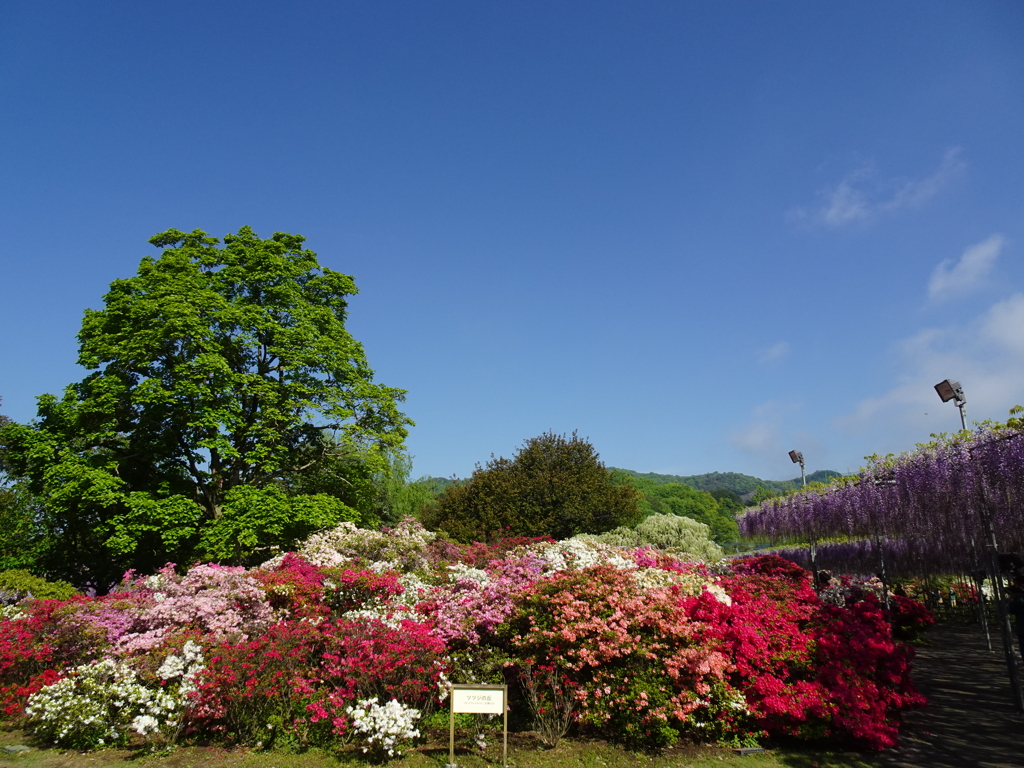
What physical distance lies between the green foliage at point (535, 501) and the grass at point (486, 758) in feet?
38.0

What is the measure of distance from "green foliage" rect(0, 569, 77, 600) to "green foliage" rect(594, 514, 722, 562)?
550 inches

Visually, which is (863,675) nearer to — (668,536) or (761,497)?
(668,536)

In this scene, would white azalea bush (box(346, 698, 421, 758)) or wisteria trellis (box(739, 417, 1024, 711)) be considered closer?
white azalea bush (box(346, 698, 421, 758))

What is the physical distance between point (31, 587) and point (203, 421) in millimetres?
4790

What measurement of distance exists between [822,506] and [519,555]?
13.5 meters

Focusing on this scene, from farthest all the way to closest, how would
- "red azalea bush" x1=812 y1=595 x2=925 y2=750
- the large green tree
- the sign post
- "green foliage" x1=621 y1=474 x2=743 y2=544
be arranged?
"green foliage" x1=621 y1=474 x2=743 y2=544, the large green tree, "red azalea bush" x1=812 y1=595 x2=925 y2=750, the sign post

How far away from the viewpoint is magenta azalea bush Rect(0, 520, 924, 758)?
7.26 metres

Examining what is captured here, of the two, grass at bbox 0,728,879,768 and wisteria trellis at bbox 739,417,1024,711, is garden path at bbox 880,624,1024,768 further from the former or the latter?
grass at bbox 0,728,879,768

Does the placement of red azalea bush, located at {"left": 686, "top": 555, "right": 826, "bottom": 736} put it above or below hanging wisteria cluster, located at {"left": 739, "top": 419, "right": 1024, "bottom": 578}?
below

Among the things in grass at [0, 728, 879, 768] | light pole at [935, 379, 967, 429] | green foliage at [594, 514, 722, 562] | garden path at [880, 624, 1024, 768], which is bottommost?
garden path at [880, 624, 1024, 768]

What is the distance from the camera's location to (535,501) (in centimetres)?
2064

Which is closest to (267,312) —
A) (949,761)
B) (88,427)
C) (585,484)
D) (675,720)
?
(88,427)

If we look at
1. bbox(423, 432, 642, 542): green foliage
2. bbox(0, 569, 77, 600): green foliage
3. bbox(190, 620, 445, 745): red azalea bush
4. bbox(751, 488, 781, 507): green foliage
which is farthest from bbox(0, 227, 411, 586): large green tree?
bbox(751, 488, 781, 507): green foliage

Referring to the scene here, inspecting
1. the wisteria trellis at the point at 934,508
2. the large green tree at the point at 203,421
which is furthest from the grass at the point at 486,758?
the large green tree at the point at 203,421
